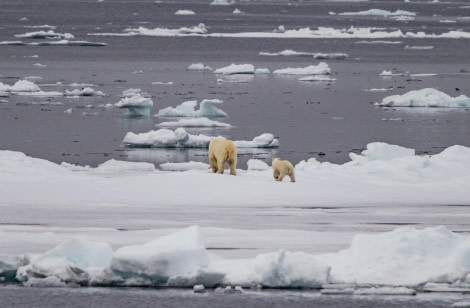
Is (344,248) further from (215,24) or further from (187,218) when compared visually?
(215,24)

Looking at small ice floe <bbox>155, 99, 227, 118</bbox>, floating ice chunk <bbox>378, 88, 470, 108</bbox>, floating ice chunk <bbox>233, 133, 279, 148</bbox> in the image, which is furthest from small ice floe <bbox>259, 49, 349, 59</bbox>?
floating ice chunk <bbox>233, 133, 279, 148</bbox>

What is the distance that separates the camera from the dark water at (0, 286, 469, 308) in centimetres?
952

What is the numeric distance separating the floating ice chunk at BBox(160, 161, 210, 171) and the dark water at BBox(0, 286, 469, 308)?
8.37 meters

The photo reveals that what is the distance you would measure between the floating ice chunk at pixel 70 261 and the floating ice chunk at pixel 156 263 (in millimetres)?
191

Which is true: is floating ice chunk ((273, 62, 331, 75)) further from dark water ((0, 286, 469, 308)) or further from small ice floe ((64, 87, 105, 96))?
dark water ((0, 286, 469, 308))

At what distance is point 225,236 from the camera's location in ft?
38.6

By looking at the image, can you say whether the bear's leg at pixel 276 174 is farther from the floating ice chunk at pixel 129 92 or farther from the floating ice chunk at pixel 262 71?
the floating ice chunk at pixel 262 71

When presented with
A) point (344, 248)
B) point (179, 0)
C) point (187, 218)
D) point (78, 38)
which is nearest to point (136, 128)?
point (187, 218)

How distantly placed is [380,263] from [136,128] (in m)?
16.1

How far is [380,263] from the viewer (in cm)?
1013

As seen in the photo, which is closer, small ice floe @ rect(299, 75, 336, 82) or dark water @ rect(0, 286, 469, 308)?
dark water @ rect(0, 286, 469, 308)

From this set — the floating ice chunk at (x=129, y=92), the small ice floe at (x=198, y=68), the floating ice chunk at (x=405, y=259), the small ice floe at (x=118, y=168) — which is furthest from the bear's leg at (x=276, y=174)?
the small ice floe at (x=198, y=68)

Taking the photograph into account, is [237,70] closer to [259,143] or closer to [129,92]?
[129,92]

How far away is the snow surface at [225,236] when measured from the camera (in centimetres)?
994
